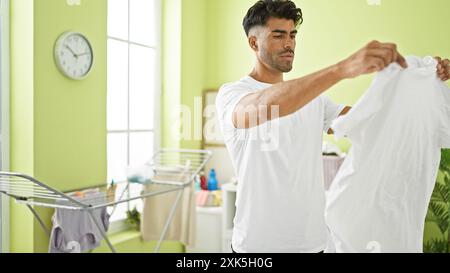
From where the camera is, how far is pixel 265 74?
126 centimetres

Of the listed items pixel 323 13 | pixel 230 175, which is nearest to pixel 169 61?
pixel 230 175

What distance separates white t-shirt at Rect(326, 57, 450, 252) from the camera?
3.32 feet

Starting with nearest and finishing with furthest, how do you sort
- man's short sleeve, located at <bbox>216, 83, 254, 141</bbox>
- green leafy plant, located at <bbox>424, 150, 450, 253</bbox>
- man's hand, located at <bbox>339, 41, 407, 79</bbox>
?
man's hand, located at <bbox>339, 41, 407, 79</bbox> → man's short sleeve, located at <bbox>216, 83, 254, 141</bbox> → green leafy plant, located at <bbox>424, 150, 450, 253</bbox>

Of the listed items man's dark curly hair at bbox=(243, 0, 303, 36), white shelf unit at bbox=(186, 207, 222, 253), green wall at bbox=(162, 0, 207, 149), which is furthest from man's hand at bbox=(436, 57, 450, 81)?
green wall at bbox=(162, 0, 207, 149)

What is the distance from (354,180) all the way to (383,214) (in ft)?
0.31

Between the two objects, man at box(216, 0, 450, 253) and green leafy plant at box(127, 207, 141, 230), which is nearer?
man at box(216, 0, 450, 253)

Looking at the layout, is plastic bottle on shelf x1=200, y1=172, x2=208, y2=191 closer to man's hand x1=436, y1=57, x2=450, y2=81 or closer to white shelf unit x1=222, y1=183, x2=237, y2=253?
white shelf unit x1=222, y1=183, x2=237, y2=253

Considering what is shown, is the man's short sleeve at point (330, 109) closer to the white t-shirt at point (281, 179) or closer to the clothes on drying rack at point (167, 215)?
the white t-shirt at point (281, 179)

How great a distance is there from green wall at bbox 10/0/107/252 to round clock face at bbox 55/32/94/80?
3cm

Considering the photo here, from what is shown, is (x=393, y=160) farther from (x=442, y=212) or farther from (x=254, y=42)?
(x=442, y=212)

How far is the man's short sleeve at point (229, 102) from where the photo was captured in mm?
1119

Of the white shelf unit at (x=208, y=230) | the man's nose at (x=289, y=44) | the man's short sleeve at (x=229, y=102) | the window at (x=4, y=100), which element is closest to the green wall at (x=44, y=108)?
the window at (x=4, y=100)

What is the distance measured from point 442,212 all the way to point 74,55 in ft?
6.09

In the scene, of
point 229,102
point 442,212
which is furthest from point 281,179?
point 442,212
